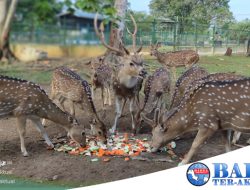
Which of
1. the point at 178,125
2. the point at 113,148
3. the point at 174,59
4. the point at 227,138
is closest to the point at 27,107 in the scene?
the point at 113,148

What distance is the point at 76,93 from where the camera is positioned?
4809 mm

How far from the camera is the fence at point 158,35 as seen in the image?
2.96m

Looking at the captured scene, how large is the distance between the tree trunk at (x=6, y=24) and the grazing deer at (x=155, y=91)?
1.76 m

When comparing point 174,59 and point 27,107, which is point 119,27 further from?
point 174,59

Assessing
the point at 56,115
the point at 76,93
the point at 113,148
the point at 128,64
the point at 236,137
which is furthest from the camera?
the point at 76,93

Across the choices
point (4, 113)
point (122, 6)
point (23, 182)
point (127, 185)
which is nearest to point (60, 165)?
point (23, 182)

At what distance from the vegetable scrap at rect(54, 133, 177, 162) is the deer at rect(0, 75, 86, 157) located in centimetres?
9

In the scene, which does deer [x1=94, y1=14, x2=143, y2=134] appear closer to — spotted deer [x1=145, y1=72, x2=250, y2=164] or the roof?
spotted deer [x1=145, y1=72, x2=250, y2=164]

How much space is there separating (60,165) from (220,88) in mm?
1322

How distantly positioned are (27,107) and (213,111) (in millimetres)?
1545

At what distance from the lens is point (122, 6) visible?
3.73 meters

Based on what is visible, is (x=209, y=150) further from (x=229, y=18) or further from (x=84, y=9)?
(x=84, y=9)

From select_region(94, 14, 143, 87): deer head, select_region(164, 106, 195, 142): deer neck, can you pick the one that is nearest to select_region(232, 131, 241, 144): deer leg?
select_region(164, 106, 195, 142): deer neck

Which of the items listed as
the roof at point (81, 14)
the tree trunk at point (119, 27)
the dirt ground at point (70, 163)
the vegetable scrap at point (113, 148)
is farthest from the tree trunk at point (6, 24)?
the vegetable scrap at point (113, 148)
